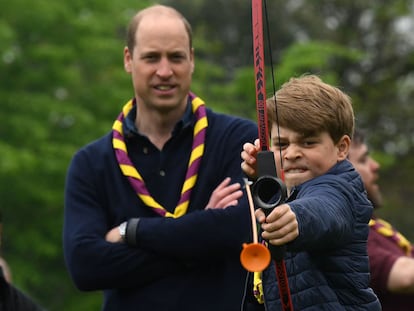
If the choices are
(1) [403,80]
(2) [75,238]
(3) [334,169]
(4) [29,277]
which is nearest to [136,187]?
(2) [75,238]

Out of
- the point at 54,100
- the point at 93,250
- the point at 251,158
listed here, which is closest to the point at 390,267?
the point at 93,250

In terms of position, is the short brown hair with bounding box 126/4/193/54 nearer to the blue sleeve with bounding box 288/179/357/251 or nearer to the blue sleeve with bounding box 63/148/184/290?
the blue sleeve with bounding box 63/148/184/290

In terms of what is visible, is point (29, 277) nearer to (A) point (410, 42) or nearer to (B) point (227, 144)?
(B) point (227, 144)

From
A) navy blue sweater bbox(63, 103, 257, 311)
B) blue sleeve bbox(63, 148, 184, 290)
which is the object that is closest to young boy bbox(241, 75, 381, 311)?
navy blue sweater bbox(63, 103, 257, 311)

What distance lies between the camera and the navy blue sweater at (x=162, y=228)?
5660mm

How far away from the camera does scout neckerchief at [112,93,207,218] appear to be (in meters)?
5.82

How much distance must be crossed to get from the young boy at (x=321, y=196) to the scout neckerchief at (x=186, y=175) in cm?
135

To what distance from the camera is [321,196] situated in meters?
3.99

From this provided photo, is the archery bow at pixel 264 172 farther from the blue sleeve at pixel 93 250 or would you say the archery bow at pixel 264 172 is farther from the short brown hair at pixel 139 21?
the short brown hair at pixel 139 21

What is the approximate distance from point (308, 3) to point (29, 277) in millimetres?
22363

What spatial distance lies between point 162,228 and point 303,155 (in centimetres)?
149

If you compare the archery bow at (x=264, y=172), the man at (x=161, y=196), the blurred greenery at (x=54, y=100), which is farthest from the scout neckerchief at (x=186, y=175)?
the blurred greenery at (x=54, y=100)

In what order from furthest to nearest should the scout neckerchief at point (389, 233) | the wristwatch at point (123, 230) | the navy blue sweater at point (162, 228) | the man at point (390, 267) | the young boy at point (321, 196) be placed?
the scout neckerchief at point (389, 233), the man at point (390, 267), the wristwatch at point (123, 230), the navy blue sweater at point (162, 228), the young boy at point (321, 196)

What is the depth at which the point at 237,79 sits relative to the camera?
2738cm
